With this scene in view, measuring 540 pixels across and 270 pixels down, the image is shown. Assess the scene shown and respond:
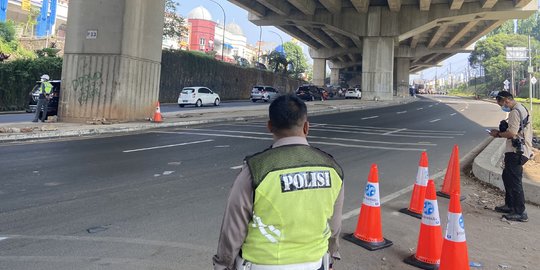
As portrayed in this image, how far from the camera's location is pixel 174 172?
8.43m

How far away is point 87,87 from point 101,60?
123 cm

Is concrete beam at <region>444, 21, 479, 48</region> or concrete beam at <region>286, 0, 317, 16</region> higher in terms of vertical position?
concrete beam at <region>444, 21, 479, 48</region>

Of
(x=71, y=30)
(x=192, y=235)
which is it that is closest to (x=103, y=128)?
(x=71, y=30)

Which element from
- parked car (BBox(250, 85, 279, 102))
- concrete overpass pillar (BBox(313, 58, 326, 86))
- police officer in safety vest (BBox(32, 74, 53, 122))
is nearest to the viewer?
police officer in safety vest (BBox(32, 74, 53, 122))

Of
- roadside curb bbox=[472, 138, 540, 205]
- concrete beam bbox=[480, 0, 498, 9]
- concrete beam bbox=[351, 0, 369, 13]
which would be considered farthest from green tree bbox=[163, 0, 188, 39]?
roadside curb bbox=[472, 138, 540, 205]

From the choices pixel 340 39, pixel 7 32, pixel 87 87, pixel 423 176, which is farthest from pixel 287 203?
pixel 340 39

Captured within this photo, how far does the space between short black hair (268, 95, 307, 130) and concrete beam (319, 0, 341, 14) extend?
36.8 metres

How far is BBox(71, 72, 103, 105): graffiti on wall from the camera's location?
675 inches

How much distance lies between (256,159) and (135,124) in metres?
15.4

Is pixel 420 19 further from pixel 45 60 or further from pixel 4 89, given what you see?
pixel 4 89

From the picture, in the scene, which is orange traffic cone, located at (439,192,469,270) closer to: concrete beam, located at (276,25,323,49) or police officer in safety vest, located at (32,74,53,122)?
police officer in safety vest, located at (32,74,53,122)

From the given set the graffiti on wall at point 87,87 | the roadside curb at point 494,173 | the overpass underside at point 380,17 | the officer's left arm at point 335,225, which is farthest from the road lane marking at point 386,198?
the overpass underside at point 380,17

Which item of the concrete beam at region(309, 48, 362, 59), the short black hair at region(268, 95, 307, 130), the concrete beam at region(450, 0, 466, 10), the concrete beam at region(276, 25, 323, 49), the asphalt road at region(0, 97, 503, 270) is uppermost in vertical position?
the concrete beam at region(276, 25, 323, 49)

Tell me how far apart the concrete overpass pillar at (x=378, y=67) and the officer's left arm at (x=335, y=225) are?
135 feet
